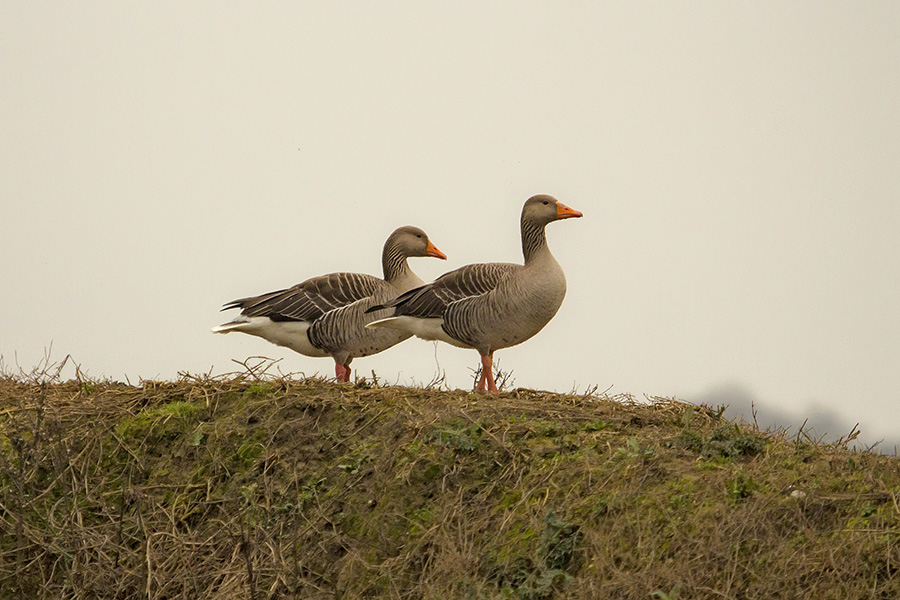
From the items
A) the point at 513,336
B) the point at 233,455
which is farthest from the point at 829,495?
the point at 513,336

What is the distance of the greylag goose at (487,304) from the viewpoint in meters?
11.2

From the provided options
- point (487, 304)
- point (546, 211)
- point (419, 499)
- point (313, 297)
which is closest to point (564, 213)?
point (546, 211)

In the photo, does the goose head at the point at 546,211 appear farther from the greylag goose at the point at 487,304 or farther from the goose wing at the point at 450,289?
the goose wing at the point at 450,289

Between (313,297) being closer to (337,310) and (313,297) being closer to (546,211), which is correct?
(337,310)

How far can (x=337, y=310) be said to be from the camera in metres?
12.5

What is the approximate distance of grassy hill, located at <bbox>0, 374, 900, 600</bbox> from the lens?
5734mm

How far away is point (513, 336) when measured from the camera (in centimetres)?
1139

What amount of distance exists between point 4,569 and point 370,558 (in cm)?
299

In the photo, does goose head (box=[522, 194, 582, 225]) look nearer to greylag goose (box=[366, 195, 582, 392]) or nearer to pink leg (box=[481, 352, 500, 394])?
greylag goose (box=[366, 195, 582, 392])

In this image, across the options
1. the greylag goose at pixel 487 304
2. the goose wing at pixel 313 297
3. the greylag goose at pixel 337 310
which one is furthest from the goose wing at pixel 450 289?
the goose wing at pixel 313 297

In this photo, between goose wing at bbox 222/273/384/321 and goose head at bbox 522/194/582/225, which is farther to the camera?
goose wing at bbox 222/273/384/321

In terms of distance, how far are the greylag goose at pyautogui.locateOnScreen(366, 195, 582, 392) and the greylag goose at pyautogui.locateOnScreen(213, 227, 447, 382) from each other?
21.4 inches

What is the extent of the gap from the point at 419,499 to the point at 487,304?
4338 millimetres

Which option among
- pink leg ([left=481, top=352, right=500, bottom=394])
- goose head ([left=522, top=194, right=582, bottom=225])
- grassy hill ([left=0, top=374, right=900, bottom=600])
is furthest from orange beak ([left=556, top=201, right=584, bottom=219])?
grassy hill ([left=0, top=374, right=900, bottom=600])
